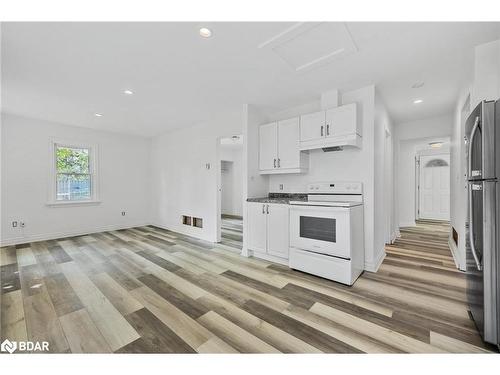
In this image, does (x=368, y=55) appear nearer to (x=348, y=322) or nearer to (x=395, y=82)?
(x=395, y=82)

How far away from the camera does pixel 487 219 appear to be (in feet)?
4.79

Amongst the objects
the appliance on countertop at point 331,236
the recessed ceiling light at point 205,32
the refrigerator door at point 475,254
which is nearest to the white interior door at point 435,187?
the appliance on countertop at point 331,236

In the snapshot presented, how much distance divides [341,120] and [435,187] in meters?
6.43

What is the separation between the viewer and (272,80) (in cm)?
269

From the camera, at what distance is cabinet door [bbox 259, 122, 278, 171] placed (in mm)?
3457

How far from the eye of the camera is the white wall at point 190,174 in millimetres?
4250

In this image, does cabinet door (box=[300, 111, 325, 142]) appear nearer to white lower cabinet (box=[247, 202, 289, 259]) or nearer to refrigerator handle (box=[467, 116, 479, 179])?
white lower cabinet (box=[247, 202, 289, 259])

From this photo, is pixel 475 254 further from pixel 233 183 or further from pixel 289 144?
pixel 233 183

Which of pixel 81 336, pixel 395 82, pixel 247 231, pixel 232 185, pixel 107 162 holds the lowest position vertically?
pixel 81 336

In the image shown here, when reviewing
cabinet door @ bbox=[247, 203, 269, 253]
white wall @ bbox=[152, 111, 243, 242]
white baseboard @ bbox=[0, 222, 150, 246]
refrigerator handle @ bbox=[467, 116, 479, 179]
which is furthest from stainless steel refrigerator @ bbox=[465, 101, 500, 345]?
white baseboard @ bbox=[0, 222, 150, 246]

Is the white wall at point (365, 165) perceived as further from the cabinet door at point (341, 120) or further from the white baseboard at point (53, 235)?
the white baseboard at point (53, 235)

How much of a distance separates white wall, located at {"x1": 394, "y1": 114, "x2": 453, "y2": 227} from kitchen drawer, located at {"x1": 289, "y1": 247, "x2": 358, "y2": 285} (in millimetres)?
3033
